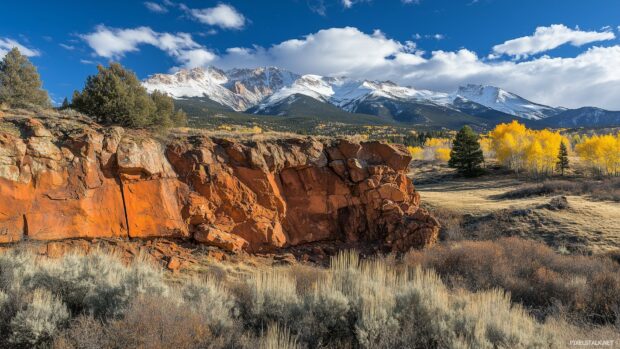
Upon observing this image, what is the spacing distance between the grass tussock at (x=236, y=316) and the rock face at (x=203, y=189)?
5.28 meters

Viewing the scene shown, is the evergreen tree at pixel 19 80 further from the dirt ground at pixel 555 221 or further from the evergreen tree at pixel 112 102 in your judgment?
the dirt ground at pixel 555 221

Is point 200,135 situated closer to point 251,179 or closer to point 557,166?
point 251,179

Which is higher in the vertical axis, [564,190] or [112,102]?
[112,102]

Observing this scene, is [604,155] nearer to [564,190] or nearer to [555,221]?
[564,190]

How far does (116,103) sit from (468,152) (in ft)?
162

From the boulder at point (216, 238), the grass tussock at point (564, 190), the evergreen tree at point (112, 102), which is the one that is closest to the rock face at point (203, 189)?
the boulder at point (216, 238)

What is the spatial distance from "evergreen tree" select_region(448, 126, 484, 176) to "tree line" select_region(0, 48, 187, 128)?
45.6 meters

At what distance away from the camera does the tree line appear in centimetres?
1546

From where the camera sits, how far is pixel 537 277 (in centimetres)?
1103

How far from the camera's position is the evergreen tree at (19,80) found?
18156mm

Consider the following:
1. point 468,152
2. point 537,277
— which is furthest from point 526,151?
point 537,277

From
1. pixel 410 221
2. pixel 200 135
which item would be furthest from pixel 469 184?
pixel 200 135

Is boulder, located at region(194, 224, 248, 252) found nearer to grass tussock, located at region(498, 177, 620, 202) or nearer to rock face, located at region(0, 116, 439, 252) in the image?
rock face, located at region(0, 116, 439, 252)

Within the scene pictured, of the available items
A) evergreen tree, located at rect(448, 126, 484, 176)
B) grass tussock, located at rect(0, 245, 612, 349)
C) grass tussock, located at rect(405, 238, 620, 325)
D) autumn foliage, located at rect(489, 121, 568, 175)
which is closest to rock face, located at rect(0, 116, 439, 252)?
grass tussock, located at rect(405, 238, 620, 325)
